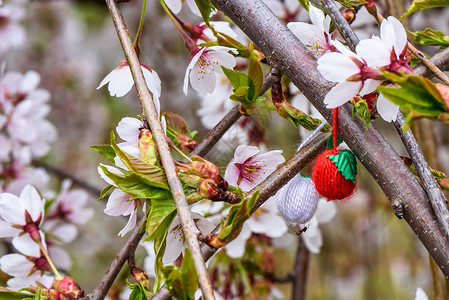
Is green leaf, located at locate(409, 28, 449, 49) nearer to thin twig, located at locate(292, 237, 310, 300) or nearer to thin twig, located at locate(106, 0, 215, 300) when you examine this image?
thin twig, located at locate(106, 0, 215, 300)

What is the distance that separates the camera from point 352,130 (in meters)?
0.49

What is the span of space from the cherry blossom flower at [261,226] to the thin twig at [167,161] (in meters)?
0.41

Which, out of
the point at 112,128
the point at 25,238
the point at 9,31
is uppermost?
the point at 9,31

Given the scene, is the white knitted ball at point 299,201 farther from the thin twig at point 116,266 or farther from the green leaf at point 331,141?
the thin twig at point 116,266

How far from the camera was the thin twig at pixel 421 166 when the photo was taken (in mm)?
450

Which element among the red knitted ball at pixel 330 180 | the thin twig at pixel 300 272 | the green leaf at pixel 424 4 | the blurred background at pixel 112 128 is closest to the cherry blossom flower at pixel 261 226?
the thin twig at pixel 300 272

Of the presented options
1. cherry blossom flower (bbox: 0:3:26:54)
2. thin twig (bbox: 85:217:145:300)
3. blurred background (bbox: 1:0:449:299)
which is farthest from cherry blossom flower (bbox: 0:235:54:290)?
blurred background (bbox: 1:0:449:299)

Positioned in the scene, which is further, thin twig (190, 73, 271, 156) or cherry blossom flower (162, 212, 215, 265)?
thin twig (190, 73, 271, 156)

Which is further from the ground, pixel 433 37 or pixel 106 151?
pixel 106 151

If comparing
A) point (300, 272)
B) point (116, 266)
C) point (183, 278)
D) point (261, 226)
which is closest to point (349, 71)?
point (183, 278)

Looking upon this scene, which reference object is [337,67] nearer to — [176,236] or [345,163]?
[345,163]

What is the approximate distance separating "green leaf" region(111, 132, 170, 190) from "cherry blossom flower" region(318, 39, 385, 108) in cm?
17

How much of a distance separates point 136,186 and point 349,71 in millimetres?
224

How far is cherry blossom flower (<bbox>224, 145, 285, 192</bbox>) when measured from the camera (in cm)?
56
